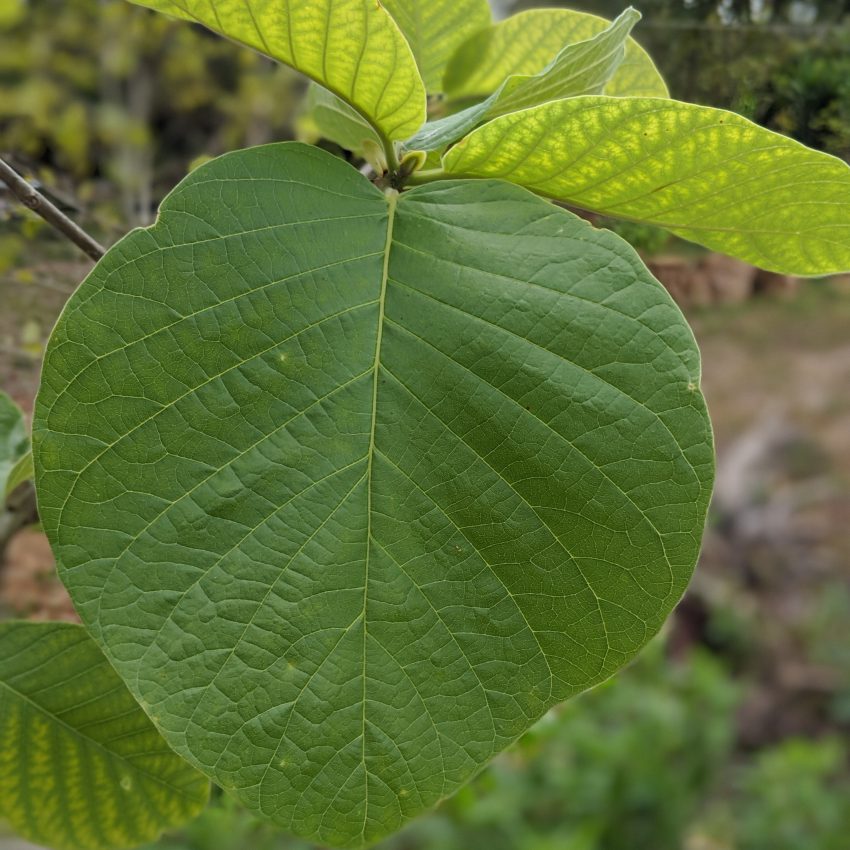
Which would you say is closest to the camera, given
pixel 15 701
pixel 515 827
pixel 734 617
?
pixel 15 701

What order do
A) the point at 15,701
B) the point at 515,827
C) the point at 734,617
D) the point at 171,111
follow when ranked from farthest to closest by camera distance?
the point at 734,617 < the point at 171,111 < the point at 515,827 < the point at 15,701

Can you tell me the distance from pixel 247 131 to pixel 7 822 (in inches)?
60.3

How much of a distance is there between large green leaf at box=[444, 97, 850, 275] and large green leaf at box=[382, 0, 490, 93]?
222 millimetres

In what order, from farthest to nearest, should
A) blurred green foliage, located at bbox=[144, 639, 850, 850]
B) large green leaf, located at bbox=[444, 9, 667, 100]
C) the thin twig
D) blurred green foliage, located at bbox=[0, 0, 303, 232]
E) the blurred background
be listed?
blurred green foliage, located at bbox=[144, 639, 850, 850], blurred green foliage, located at bbox=[0, 0, 303, 232], the blurred background, large green leaf, located at bbox=[444, 9, 667, 100], the thin twig

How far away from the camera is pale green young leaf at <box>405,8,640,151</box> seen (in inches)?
17.0

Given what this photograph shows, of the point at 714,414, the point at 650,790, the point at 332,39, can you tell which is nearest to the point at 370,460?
the point at 332,39

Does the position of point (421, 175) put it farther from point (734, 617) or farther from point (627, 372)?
point (734, 617)

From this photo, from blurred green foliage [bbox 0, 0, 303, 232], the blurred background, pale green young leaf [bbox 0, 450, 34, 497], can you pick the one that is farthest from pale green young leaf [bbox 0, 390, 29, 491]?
blurred green foliage [bbox 0, 0, 303, 232]

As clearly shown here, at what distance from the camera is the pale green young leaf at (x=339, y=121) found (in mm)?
552

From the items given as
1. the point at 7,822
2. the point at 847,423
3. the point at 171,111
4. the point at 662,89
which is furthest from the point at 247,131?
the point at 847,423

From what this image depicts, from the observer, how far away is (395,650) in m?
0.42

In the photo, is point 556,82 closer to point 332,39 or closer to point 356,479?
point 332,39

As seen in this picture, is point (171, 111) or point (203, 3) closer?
point (203, 3)

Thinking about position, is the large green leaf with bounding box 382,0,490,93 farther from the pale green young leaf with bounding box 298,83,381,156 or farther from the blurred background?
the blurred background
